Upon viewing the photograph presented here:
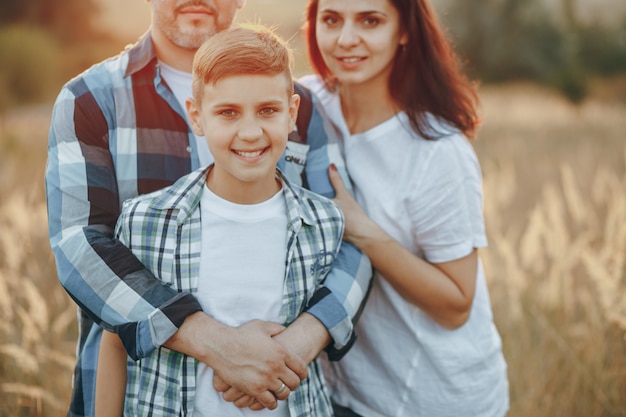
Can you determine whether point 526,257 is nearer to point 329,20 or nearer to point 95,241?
point 329,20

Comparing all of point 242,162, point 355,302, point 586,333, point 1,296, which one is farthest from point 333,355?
point 586,333

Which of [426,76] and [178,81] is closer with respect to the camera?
[178,81]

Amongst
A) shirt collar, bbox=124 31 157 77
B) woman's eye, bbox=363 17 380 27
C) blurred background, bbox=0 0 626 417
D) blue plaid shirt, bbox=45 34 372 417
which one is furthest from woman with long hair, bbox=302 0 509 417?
shirt collar, bbox=124 31 157 77

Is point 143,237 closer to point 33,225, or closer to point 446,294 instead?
point 446,294

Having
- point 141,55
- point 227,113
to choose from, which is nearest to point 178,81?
point 141,55

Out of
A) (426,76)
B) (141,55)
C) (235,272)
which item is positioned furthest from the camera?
(426,76)

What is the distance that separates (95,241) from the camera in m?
1.81

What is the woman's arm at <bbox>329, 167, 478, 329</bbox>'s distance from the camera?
2.08 metres

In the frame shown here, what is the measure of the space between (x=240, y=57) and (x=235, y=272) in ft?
Answer: 1.97

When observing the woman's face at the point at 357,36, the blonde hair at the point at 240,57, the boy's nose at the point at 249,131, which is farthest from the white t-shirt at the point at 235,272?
the woman's face at the point at 357,36

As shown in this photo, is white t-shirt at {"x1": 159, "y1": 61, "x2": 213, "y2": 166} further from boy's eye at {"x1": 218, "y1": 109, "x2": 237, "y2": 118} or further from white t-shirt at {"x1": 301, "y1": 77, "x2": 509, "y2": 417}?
white t-shirt at {"x1": 301, "y1": 77, "x2": 509, "y2": 417}

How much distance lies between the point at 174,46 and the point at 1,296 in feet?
4.47

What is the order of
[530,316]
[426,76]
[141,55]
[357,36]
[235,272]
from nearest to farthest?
1. [235,272]
2. [141,55]
3. [357,36]
4. [426,76]
5. [530,316]

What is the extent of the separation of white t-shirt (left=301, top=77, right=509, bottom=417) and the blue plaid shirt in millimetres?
197
